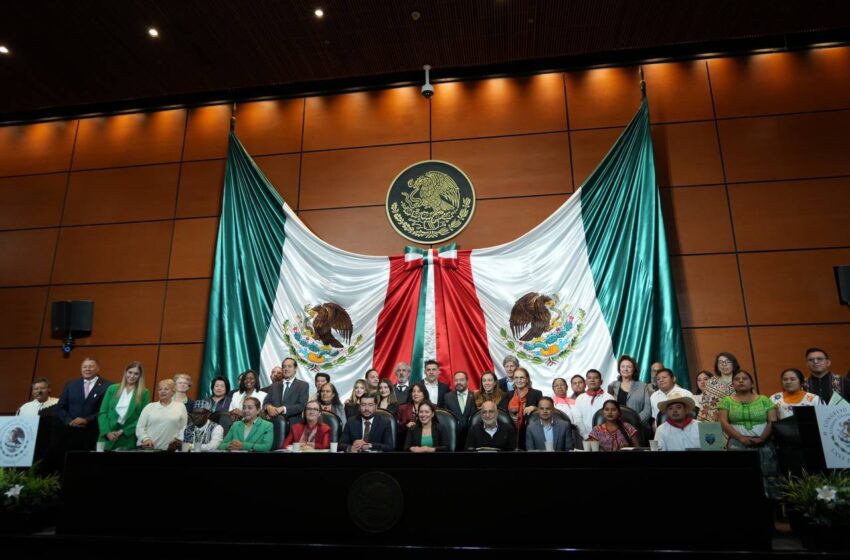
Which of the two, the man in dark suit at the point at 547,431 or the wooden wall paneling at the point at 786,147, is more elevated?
the wooden wall paneling at the point at 786,147

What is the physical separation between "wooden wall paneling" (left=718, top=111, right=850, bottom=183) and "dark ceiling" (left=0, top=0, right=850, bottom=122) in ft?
3.16

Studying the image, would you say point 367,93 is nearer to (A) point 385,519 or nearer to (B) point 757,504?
(A) point 385,519

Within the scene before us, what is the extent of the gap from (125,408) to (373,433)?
2.13 meters

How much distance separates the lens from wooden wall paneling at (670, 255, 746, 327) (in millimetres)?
6258

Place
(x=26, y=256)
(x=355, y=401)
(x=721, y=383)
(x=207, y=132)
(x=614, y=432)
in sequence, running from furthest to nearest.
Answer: (x=207, y=132), (x=26, y=256), (x=355, y=401), (x=721, y=383), (x=614, y=432)

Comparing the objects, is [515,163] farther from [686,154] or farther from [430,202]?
[686,154]

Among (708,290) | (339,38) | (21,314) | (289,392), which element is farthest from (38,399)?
(708,290)

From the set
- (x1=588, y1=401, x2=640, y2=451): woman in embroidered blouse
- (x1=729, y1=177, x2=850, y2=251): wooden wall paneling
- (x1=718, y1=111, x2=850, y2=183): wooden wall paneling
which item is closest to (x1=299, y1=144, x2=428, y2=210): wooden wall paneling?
(x1=718, y1=111, x2=850, y2=183): wooden wall paneling

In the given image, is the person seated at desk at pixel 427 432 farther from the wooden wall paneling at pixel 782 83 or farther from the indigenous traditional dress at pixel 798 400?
the wooden wall paneling at pixel 782 83

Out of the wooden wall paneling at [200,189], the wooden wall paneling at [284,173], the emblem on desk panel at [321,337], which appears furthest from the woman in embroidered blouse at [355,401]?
the wooden wall paneling at [200,189]

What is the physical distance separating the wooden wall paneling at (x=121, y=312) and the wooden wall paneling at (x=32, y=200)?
3.78 ft

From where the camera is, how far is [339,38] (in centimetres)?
668

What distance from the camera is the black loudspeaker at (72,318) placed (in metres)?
6.98

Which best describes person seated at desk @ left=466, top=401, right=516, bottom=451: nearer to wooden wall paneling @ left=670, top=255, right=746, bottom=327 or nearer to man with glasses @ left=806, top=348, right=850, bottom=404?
man with glasses @ left=806, top=348, right=850, bottom=404
